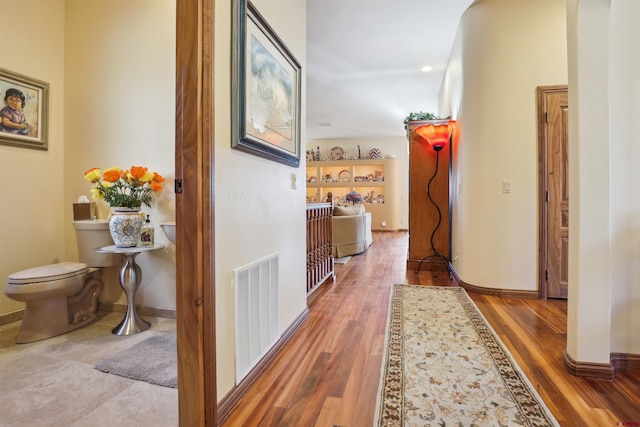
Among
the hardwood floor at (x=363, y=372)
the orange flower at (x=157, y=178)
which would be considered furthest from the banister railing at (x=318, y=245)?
the orange flower at (x=157, y=178)

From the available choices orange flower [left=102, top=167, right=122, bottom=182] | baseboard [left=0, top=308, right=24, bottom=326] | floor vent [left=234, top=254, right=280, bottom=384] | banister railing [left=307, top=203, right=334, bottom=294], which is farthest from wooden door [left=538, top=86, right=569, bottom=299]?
baseboard [left=0, top=308, right=24, bottom=326]

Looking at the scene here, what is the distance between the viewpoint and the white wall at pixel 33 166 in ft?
7.81

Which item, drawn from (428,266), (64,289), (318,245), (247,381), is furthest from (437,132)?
(64,289)

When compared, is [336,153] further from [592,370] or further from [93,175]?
[592,370]

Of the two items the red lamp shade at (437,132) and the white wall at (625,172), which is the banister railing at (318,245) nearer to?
the red lamp shade at (437,132)

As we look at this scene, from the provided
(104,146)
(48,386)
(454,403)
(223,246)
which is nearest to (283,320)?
(223,246)

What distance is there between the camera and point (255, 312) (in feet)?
5.30

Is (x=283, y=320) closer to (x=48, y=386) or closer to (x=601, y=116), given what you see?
(x=48, y=386)

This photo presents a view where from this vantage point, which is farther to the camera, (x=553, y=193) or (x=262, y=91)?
(x=553, y=193)

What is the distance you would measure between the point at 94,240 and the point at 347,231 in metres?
3.68

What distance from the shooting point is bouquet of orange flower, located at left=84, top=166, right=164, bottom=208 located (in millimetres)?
2240

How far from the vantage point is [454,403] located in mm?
1407

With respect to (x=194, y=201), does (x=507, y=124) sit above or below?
above

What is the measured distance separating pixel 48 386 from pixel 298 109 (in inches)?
87.1
